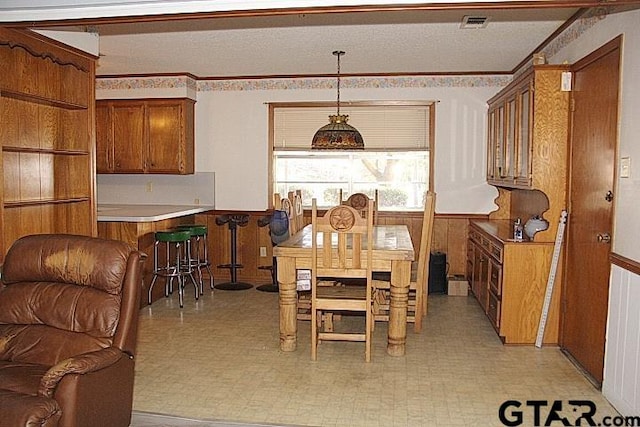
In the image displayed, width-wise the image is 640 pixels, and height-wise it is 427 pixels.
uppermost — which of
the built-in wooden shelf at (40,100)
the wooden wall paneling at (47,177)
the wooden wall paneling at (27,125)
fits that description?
the built-in wooden shelf at (40,100)

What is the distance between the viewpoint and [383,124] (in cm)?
689

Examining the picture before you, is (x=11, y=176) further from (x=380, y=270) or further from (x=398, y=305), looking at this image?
(x=398, y=305)

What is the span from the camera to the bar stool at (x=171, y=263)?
5.80m

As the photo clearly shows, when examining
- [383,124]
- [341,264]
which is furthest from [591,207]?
[383,124]

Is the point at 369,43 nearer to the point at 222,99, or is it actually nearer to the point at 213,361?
the point at 222,99

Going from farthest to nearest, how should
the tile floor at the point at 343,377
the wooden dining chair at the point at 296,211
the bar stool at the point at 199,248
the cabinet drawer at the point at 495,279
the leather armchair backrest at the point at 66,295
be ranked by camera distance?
the bar stool at the point at 199,248 < the wooden dining chair at the point at 296,211 < the cabinet drawer at the point at 495,279 < the tile floor at the point at 343,377 < the leather armchair backrest at the point at 66,295

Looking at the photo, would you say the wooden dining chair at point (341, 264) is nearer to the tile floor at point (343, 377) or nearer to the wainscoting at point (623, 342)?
the tile floor at point (343, 377)

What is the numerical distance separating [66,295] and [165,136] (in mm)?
4265

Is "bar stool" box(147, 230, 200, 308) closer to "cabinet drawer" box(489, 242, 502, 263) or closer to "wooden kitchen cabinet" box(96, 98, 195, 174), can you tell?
"wooden kitchen cabinet" box(96, 98, 195, 174)

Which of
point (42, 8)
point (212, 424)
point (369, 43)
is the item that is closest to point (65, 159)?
point (42, 8)

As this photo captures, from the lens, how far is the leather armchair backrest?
2852 millimetres

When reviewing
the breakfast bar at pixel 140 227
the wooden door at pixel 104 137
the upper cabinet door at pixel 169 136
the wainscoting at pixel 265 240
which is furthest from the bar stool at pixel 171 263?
the wooden door at pixel 104 137

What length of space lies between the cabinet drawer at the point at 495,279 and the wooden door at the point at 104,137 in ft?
15.4

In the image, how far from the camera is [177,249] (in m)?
6.11
